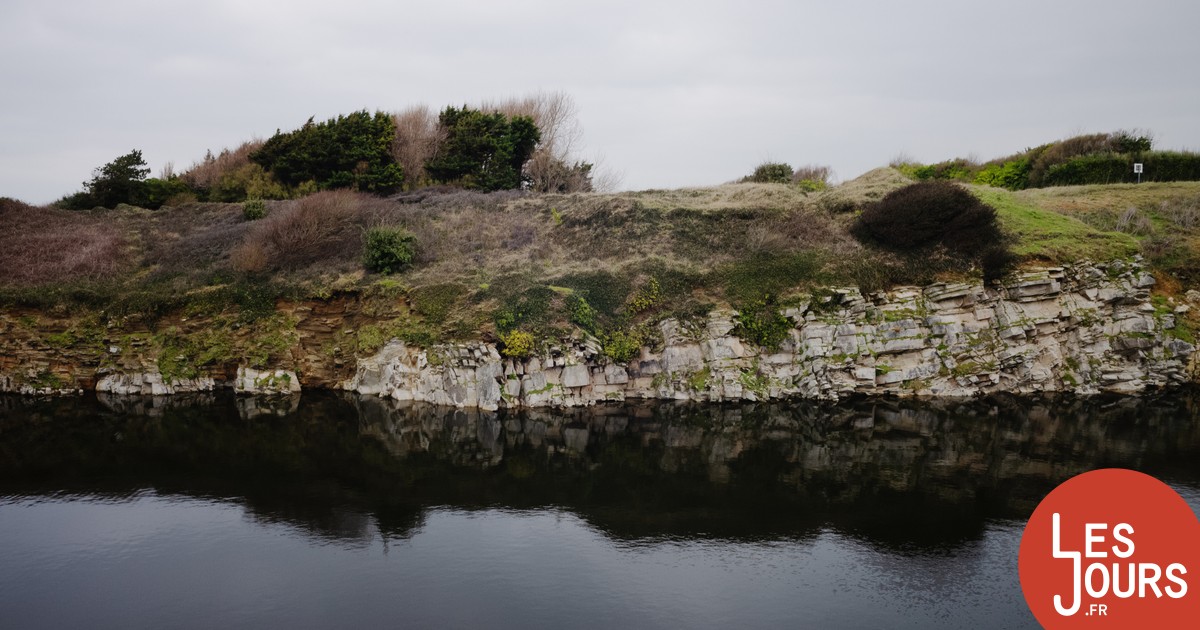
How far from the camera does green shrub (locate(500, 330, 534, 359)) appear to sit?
23.2 meters

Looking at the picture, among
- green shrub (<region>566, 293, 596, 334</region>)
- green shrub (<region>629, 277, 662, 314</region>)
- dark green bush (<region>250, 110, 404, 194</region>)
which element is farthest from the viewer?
dark green bush (<region>250, 110, 404, 194</region>)

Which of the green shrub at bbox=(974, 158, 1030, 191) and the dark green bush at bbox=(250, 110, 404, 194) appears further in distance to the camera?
the green shrub at bbox=(974, 158, 1030, 191)

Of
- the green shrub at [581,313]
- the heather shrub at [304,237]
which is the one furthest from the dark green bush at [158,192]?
the green shrub at [581,313]

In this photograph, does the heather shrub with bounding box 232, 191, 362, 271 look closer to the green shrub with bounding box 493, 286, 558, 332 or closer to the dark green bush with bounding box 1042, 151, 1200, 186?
the green shrub with bounding box 493, 286, 558, 332

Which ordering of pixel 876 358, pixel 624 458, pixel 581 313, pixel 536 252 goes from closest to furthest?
pixel 624 458 < pixel 876 358 < pixel 581 313 < pixel 536 252

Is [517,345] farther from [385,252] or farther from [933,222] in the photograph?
[933,222]

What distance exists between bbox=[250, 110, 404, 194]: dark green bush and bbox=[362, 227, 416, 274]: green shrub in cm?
1216

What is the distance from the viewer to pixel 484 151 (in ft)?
135

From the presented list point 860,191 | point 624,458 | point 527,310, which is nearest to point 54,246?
point 527,310

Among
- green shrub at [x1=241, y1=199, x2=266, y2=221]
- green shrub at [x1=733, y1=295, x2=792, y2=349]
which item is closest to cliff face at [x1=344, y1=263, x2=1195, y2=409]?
green shrub at [x1=733, y1=295, x2=792, y2=349]

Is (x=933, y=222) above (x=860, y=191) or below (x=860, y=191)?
below

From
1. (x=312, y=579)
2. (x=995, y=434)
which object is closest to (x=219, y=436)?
(x=312, y=579)

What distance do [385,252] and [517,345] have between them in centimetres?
846

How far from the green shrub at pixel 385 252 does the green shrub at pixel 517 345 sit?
7.24m
